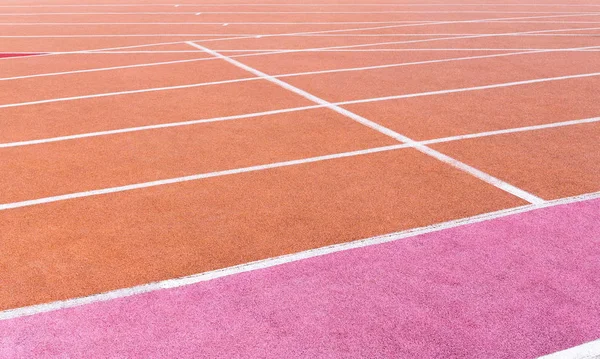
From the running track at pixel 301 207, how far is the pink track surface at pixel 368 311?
14 mm

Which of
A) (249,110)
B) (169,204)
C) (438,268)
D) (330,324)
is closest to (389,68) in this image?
(249,110)

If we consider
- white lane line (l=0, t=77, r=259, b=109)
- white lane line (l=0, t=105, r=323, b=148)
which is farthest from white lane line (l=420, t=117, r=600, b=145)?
white lane line (l=0, t=77, r=259, b=109)

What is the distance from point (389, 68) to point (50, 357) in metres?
8.80

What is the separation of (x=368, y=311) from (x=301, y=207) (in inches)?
68.7

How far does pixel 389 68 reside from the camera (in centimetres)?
1173

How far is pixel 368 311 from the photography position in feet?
13.9

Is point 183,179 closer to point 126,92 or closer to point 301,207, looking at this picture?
point 301,207

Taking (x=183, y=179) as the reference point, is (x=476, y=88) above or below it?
above

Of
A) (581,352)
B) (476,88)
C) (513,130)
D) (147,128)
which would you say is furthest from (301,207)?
(476,88)

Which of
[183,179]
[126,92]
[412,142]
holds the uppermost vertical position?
[412,142]

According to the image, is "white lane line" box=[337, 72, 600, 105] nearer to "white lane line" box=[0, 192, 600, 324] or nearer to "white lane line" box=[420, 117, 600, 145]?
"white lane line" box=[420, 117, 600, 145]

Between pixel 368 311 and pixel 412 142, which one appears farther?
pixel 412 142

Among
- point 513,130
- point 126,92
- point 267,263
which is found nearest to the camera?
point 267,263

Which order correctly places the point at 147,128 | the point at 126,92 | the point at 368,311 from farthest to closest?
the point at 126,92, the point at 147,128, the point at 368,311
